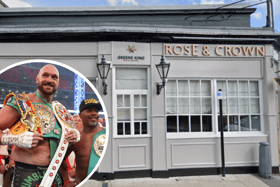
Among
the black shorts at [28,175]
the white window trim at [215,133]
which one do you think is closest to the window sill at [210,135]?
the white window trim at [215,133]

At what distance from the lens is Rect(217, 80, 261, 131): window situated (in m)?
5.90

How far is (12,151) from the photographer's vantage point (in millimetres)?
2748

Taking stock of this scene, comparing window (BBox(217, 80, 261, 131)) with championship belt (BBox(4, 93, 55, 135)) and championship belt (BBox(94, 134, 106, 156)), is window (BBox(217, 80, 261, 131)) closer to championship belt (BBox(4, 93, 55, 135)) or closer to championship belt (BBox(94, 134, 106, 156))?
championship belt (BBox(94, 134, 106, 156))

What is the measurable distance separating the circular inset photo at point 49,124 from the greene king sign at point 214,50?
10.9ft

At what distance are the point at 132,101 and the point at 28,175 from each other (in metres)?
3.25

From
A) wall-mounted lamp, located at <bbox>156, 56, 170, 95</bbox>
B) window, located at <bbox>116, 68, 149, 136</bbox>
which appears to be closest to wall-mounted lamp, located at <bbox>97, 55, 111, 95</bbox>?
window, located at <bbox>116, 68, 149, 136</bbox>

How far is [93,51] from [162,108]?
2.47m

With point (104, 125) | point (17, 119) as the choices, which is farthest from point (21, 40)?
point (104, 125)

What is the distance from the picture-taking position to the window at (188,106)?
19.0 feet

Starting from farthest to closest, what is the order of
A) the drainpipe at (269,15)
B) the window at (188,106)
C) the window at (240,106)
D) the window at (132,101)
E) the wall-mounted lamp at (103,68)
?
the drainpipe at (269,15), the window at (240,106), the window at (188,106), the window at (132,101), the wall-mounted lamp at (103,68)

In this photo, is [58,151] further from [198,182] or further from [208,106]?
[208,106]

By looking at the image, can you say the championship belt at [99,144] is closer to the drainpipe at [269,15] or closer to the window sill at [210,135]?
the window sill at [210,135]

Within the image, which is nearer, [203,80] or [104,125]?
[104,125]

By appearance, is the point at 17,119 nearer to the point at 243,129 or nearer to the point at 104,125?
the point at 104,125
